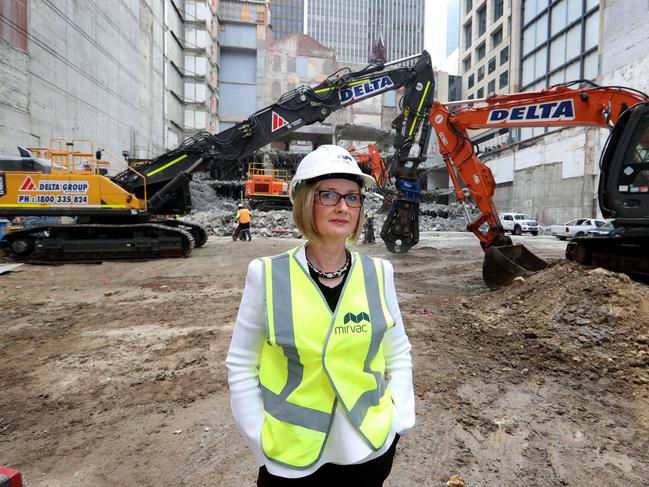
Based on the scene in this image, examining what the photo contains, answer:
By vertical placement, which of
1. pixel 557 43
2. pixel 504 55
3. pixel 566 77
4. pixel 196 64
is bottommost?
pixel 566 77

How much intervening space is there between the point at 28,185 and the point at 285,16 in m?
127

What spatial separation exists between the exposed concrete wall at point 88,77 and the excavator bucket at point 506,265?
16329 millimetres

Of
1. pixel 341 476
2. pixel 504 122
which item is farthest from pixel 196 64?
pixel 341 476

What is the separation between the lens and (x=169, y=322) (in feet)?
19.4

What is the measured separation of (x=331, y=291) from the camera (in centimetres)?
148

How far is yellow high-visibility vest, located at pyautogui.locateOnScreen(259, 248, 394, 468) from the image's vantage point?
132cm

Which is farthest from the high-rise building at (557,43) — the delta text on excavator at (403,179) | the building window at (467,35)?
the delta text on excavator at (403,179)

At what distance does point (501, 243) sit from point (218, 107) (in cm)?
5293

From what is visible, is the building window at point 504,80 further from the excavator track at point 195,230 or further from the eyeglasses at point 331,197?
the eyeglasses at point 331,197

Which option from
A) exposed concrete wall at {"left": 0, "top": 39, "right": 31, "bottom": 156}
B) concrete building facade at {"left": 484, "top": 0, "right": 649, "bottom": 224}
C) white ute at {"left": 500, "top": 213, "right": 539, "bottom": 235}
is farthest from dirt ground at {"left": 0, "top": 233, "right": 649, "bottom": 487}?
concrete building facade at {"left": 484, "top": 0, "right": 649, "bottom": 224}

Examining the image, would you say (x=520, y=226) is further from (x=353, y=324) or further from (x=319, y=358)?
(x=319, y=358)

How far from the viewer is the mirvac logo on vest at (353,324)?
136cm

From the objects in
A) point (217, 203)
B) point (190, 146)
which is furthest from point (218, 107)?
point (190, 146)

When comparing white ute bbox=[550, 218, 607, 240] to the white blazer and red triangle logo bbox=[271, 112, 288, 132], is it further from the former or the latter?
the white blazer
